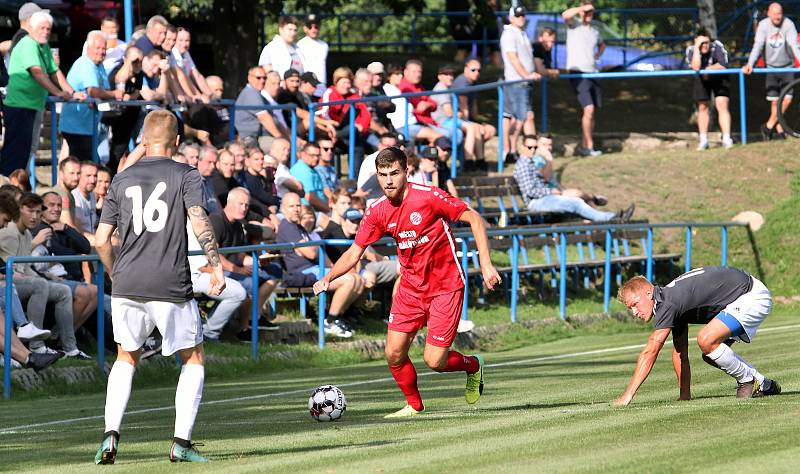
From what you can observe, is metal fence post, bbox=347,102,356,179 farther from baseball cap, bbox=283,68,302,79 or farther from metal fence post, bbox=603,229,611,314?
metal fence post, bbox=603,229,611,314

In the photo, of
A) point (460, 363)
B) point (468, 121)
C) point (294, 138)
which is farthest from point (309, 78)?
point (460, 363)

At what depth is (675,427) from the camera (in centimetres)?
926

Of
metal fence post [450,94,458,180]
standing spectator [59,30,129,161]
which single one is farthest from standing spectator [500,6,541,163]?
standing spectator [59,30,129,161]

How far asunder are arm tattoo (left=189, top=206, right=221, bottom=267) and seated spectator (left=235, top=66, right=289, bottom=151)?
1213 centimetres

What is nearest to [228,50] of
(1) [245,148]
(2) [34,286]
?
(1) [245,148]

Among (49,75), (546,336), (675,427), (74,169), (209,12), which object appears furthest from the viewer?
(209,12)

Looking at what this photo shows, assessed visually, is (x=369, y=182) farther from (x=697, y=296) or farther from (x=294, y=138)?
(x=697, y=296)

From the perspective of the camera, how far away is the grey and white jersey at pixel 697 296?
1062 centimetres

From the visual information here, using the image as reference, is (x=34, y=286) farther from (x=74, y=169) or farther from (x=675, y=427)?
(x=675, y=427)

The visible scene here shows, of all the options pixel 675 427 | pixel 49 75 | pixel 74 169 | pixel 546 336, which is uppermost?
pixel 49 75

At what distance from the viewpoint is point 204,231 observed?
332 inches

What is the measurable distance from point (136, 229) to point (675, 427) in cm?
366

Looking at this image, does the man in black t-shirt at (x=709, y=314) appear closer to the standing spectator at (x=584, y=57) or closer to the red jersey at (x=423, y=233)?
the red jersey at (x=423, y=233)

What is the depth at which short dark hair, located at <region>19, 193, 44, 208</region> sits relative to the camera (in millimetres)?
14031
